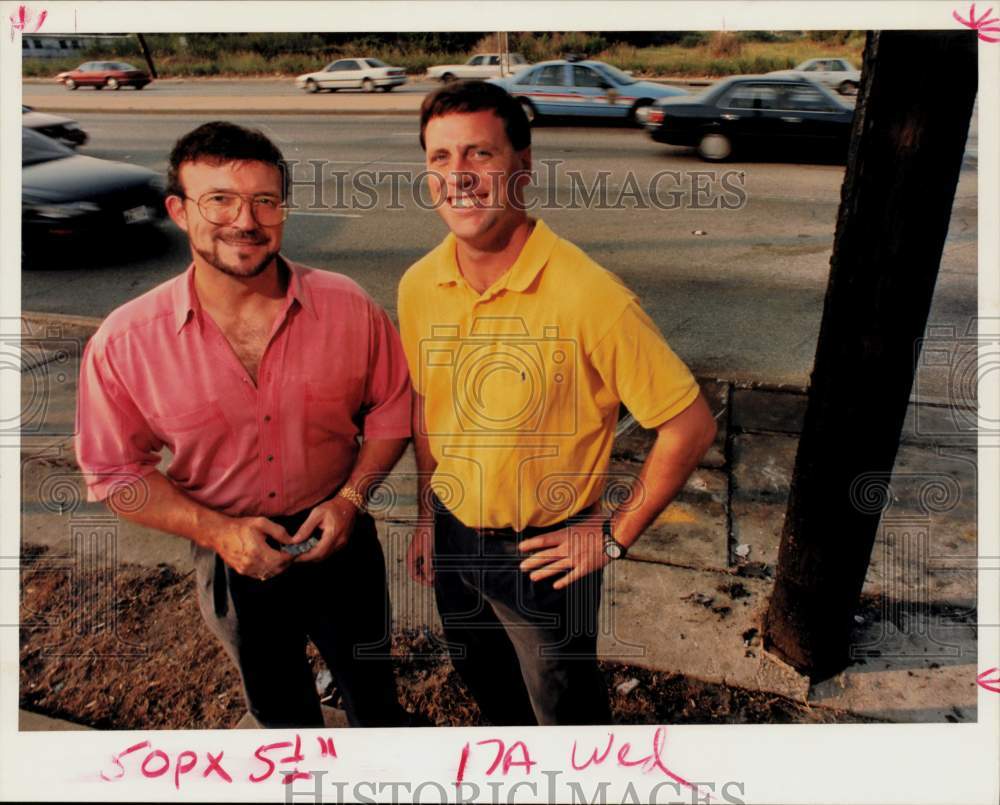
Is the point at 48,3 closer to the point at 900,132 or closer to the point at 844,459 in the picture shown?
the point at 900,132

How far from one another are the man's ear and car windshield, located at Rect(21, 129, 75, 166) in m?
0.48

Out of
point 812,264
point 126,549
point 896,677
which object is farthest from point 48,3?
point 896,677

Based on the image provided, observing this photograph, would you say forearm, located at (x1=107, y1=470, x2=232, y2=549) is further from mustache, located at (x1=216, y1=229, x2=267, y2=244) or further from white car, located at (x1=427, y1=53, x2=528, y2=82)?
white car, located at (x1=427, y1=53, x2=528, y2=82)

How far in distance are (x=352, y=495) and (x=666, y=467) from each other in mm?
927

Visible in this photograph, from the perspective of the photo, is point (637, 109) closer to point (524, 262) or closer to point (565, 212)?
point (565, 212)

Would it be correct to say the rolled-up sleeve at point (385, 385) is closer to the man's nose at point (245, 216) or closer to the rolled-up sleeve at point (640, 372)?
the man's nose at point (245, 216)

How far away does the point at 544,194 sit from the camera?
2.30m

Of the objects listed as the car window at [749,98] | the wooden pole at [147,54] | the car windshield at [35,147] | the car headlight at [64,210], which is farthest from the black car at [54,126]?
the car window at [749,98]

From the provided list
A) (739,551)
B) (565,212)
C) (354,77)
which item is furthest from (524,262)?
(739,551)

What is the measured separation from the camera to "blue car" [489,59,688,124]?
2254 mm

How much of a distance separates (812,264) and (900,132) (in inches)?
19.2

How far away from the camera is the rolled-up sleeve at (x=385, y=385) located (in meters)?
2.32

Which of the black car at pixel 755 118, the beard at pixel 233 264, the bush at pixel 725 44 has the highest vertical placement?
the bush at pixel 725 44

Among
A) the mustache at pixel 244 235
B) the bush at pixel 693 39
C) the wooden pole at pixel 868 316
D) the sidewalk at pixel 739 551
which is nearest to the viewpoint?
the wooden pole at pixel 868 316
